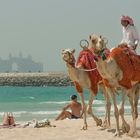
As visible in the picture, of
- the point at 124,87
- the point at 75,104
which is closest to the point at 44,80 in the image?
the point at 75,104

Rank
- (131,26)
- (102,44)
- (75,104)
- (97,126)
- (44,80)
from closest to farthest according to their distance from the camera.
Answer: (102,44) < (131,26) < (97,126) < (75,104) < (44,80)

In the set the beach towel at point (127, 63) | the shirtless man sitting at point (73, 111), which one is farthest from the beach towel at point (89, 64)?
the shirtless man sitting at point (73, 111)

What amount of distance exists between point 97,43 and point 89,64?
1785 millimetres

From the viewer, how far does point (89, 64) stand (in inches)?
488

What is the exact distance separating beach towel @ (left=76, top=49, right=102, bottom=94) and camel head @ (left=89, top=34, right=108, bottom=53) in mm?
1549

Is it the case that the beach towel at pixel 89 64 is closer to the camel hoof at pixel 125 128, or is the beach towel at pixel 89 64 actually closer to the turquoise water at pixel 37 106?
the camel hoof at pixel 125 128

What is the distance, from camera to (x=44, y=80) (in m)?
84.4

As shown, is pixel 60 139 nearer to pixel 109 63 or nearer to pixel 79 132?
pixel 79 132

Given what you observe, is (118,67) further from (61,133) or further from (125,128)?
(61,133)

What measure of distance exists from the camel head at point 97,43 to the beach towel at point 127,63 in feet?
1.16

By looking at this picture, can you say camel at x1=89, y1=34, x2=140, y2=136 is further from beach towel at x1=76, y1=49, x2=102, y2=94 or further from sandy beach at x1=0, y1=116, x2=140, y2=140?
beach towel at x1=76, y1=49, x2=102, y2=94

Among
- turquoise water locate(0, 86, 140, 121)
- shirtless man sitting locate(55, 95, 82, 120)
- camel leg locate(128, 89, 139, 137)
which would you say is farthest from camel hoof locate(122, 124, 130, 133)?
turquoise water locate(0, 86, 140, 121)

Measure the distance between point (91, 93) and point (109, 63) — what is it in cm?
164

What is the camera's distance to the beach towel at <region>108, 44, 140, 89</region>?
35.4 ft
